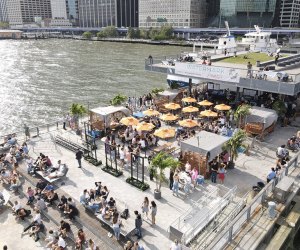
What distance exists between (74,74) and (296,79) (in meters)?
48.7

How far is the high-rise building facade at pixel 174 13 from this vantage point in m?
181

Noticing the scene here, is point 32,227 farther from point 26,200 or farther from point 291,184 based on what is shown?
point 291,184

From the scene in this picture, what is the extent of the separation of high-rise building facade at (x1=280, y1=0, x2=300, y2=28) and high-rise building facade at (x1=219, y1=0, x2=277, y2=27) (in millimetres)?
8841

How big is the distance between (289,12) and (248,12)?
21.1 metres

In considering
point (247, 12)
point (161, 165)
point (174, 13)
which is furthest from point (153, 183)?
point (174, 13)

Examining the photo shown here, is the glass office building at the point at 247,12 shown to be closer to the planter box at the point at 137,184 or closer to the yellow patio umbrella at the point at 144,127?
the yellow patio umbrella at the point at 144,127

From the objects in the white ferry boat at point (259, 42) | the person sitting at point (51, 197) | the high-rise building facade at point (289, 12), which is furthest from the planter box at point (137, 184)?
the high-rise building facade at point (289, 12)

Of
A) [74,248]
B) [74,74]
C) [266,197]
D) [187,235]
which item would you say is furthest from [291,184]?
[74,74]

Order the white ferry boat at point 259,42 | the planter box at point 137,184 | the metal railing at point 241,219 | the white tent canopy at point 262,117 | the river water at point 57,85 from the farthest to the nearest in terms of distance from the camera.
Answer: the white ferry boat at point 259,42 < the river water at point 57,85 < the white tent canopy at point 262,117 < the planter box at point 137,184 < the metal railing at point 241,219

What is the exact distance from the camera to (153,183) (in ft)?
56.4

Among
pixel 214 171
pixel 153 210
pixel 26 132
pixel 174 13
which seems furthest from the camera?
pixel 174 13

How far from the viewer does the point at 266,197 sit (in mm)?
14383

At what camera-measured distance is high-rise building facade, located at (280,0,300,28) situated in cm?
16088

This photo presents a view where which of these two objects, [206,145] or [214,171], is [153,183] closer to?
[214,171]
